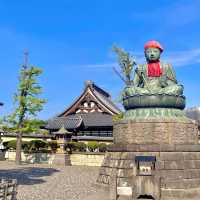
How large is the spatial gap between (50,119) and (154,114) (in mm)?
27978

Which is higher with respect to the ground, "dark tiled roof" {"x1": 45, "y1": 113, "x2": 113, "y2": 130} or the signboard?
"dark tiled roof" {"x1": 45, "y1": 113, "x2": 113, "y2": 130}

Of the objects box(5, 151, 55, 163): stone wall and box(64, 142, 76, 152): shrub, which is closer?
box(5, 151, 55, 163): stone wall

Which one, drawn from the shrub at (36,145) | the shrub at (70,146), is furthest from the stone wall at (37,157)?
the shrub at (70,146)

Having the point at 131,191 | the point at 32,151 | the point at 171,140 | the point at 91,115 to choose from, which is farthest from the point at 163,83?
the point at 91,115

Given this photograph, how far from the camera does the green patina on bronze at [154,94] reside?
13352mm

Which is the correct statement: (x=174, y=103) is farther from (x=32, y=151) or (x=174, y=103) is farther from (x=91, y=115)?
(x=91, y=115)

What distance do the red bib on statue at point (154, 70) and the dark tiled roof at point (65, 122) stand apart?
22371 millimetres

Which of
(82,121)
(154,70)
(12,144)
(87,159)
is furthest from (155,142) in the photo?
(82,121)

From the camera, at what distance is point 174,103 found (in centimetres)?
1346

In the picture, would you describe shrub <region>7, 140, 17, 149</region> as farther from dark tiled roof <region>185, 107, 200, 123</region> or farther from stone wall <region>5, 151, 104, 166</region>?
dark tiled roof <region>185, 107, 200, 123</region>

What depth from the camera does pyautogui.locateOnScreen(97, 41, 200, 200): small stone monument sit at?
11234 mm

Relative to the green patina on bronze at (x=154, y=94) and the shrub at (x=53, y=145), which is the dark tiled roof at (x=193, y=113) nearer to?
the shrub at (x=53, y=145)

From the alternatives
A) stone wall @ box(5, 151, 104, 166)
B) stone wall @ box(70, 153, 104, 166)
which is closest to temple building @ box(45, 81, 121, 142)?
stone wall @ box(5, 151, 104, 166)

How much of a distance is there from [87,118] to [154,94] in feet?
84.1
